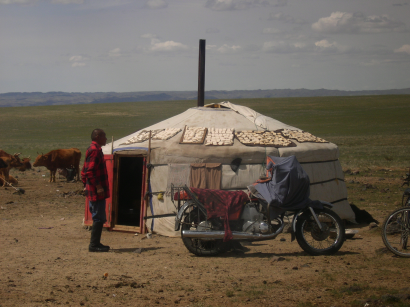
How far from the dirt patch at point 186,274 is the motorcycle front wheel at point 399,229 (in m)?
0.17

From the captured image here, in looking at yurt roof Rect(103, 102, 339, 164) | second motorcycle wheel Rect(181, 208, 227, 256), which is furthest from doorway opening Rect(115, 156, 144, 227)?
second motorcycle wheel Rect(181, 208, 227, 256)

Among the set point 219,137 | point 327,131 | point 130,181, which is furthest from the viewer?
point 327,131

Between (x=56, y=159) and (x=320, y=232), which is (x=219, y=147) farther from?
(x=56, y=159)

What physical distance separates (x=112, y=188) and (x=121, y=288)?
3906mm

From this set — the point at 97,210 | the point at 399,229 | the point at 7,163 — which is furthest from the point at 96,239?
the point at 7,163

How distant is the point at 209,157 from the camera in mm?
8375

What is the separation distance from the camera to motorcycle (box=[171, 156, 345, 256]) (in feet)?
20.6

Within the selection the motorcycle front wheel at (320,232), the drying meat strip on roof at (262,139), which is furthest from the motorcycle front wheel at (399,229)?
the drying meat strip on roof at (262,139)

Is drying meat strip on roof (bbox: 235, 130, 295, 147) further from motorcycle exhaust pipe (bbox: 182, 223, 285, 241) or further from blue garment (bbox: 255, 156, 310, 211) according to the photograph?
motorcycle exhaust pipe (bbox: 182, 223, 285, 241)

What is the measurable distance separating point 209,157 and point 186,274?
10.3ft

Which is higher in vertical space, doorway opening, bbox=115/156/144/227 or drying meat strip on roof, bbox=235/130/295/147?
drying meat strip on roof, bbox=235/130/295/147

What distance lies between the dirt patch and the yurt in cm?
73

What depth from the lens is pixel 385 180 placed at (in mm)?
15492

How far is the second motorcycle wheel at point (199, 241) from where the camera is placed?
646cm
